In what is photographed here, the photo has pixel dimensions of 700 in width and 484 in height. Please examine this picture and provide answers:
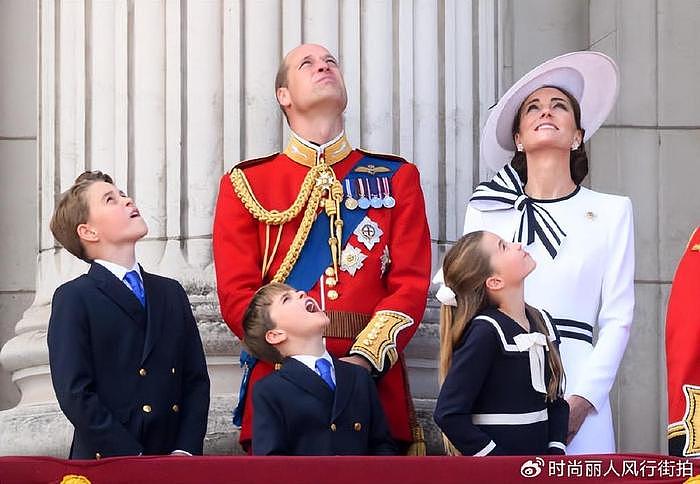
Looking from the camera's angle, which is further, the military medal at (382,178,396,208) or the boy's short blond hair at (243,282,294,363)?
the military medal at (382,178,396,208)

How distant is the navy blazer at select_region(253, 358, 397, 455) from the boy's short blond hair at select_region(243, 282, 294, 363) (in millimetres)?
142

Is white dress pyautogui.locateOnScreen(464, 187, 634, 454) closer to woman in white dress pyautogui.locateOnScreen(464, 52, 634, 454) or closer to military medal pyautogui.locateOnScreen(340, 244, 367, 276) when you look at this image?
woman in white dress pyautogui.locateOnScreen(464, 52, 634, 454)

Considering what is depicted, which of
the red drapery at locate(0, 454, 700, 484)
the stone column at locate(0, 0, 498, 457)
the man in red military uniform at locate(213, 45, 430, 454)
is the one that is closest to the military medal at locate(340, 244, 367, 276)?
the man in red military uniform at locate(213, 45, 430, 454)

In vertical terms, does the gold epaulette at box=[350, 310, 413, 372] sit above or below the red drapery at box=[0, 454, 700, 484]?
above

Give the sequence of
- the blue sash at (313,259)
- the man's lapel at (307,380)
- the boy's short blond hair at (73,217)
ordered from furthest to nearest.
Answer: the blue sash at (313,259) → the boy's short blond hair at (73,217) → the man's lapel at (307,380)

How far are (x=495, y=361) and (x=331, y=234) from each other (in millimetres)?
880

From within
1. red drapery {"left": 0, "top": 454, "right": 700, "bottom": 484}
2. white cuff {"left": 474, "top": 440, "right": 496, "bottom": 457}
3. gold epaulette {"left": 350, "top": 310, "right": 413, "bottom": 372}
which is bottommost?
white cuff {"left": 474, "top": 440, "right": 496, "bottom": 457}

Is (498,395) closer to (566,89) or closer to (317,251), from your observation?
(317,251)

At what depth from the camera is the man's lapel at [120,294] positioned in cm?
614

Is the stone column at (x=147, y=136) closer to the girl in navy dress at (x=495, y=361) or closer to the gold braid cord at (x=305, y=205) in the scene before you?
the gold braid cord at (x=305, y=205)

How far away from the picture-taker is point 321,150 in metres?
6.84

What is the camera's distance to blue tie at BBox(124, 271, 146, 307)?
20.4 feet

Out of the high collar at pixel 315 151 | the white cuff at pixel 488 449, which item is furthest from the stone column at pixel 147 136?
the white cuff at pixel 488 449

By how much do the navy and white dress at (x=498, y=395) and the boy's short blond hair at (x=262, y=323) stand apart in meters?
0.54
